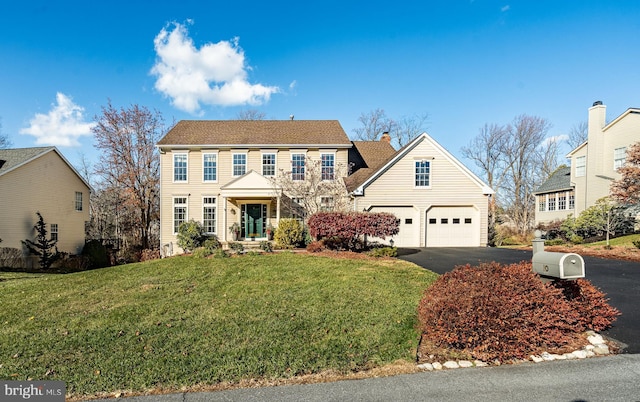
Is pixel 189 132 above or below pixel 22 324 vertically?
above

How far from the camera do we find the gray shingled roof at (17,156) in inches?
702

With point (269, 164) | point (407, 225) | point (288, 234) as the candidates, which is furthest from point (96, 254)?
point (407, 225)

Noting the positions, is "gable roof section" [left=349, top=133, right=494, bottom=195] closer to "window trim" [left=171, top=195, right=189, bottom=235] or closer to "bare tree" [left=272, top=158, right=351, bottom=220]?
"bare tree" [left=272, top=158, right=351, bottom=220]

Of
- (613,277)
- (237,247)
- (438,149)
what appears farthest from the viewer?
(438,149)

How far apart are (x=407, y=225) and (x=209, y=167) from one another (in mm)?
11824

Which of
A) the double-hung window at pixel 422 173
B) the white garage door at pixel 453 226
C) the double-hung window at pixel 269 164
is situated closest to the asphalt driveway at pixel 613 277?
the white garage door at pixel 453 226

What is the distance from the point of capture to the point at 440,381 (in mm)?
3852

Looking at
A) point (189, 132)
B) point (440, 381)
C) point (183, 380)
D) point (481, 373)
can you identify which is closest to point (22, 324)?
point (183, 380)

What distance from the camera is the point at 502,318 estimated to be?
4.43m

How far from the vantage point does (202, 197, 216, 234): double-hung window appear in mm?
18812

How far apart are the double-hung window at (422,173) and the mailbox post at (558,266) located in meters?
12.5

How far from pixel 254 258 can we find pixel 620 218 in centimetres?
2143

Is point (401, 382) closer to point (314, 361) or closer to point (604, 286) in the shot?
point (314, 361)

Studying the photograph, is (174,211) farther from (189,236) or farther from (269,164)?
(269,164)
